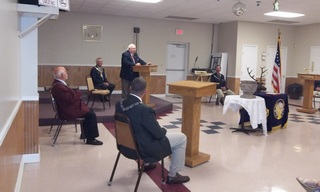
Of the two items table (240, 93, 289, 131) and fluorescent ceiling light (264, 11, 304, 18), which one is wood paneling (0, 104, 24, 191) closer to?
table (240, 93, 289, 131)

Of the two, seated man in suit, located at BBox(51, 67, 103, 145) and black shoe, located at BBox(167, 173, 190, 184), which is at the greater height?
seated man in suit, located at BBox(51, 67, 103, 145)

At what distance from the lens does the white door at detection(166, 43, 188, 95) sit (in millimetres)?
10828

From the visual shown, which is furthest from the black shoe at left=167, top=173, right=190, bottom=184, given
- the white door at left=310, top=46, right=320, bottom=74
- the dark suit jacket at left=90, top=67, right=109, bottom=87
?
the white door at left=310, top=46, right=320, bottom=74

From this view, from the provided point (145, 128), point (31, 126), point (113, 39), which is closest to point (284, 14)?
point (113, 39)

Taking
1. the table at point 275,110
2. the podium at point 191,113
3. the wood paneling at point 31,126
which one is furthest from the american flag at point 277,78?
the wood paneling at point 31,126

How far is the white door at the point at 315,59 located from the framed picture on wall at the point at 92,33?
736cm

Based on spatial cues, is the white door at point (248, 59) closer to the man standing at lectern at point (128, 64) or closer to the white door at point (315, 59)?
the white door at point (315, 59)

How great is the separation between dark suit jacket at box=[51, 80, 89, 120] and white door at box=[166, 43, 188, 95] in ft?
21.9

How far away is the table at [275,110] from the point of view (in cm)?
567

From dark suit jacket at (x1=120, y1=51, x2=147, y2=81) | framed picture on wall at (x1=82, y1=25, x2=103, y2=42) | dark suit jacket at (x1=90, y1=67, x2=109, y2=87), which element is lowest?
dark suit jacket at (x1=90, y1=67, x2=109, y2=87)

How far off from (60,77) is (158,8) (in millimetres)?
4614

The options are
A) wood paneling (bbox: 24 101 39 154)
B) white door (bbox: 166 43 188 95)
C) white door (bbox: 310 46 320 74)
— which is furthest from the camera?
white door (bbox: 166 43 188 95)

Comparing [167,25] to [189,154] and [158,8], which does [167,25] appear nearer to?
Answer: [158,8]

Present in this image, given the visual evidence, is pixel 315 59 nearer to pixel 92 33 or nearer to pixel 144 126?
pixel 92 33
